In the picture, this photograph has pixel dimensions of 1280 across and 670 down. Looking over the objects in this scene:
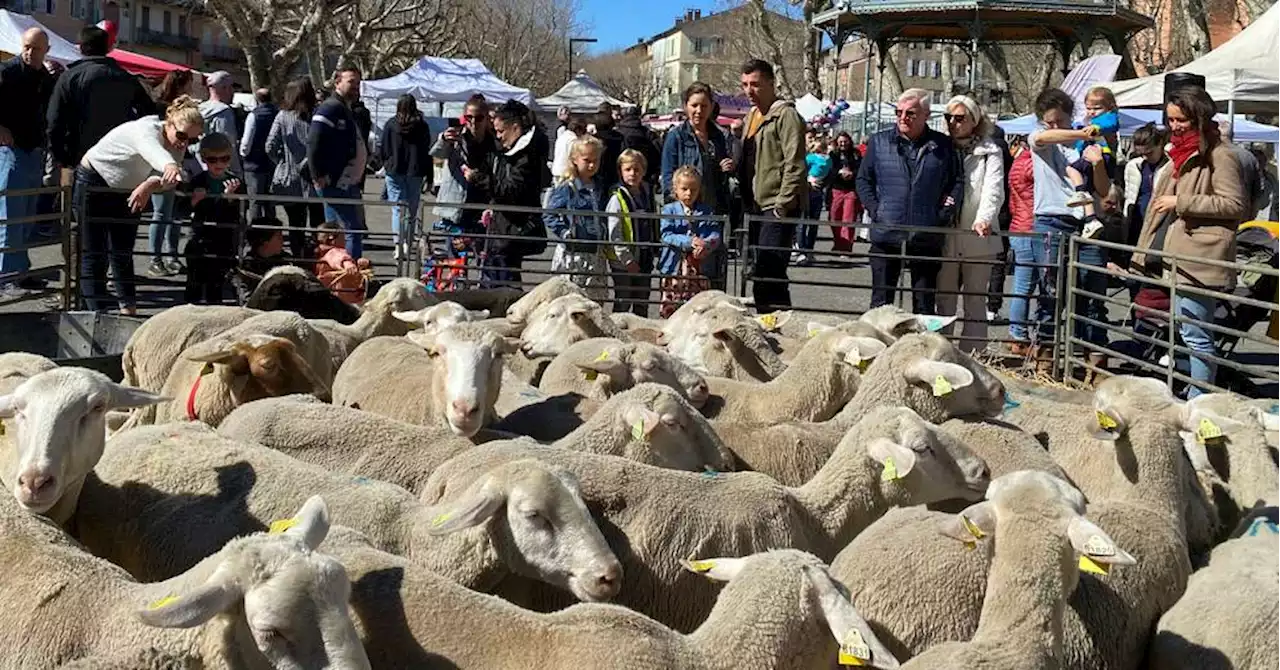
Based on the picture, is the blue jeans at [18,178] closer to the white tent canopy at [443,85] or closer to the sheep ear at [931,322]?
the sheep ear at [931,322]

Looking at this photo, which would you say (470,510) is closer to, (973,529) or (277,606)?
(277,606)

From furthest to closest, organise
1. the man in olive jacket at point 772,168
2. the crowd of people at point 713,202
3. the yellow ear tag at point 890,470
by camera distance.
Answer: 1. the man in olive jacket at point 772,168
2. the crowd of people at point 713,202
3. the yellow ear tag at point 890,470

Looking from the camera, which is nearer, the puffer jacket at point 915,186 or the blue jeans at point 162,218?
the puffer jacket at point 915,186

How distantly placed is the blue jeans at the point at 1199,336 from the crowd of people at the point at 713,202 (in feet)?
0.04

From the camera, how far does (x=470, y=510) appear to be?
12.4 feet

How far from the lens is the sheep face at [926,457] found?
4.54 meters

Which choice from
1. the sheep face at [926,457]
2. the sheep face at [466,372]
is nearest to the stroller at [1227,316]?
the sheep face at [926,457]

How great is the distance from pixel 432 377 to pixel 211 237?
11.9 feet

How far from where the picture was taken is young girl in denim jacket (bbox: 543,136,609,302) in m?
8.99

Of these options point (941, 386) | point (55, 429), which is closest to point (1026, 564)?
point (941, 386)

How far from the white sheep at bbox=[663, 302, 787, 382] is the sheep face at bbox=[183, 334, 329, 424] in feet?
6.45

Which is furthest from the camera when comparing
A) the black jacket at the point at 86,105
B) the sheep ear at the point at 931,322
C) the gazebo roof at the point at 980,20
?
the gazebo roof at the point at 980,20

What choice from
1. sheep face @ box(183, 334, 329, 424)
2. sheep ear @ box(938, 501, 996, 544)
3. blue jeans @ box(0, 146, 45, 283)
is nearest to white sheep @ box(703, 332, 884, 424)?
sheep face @ box(183, 334, 329, 424)

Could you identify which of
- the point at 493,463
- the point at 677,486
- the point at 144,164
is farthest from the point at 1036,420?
the point at 144,164
